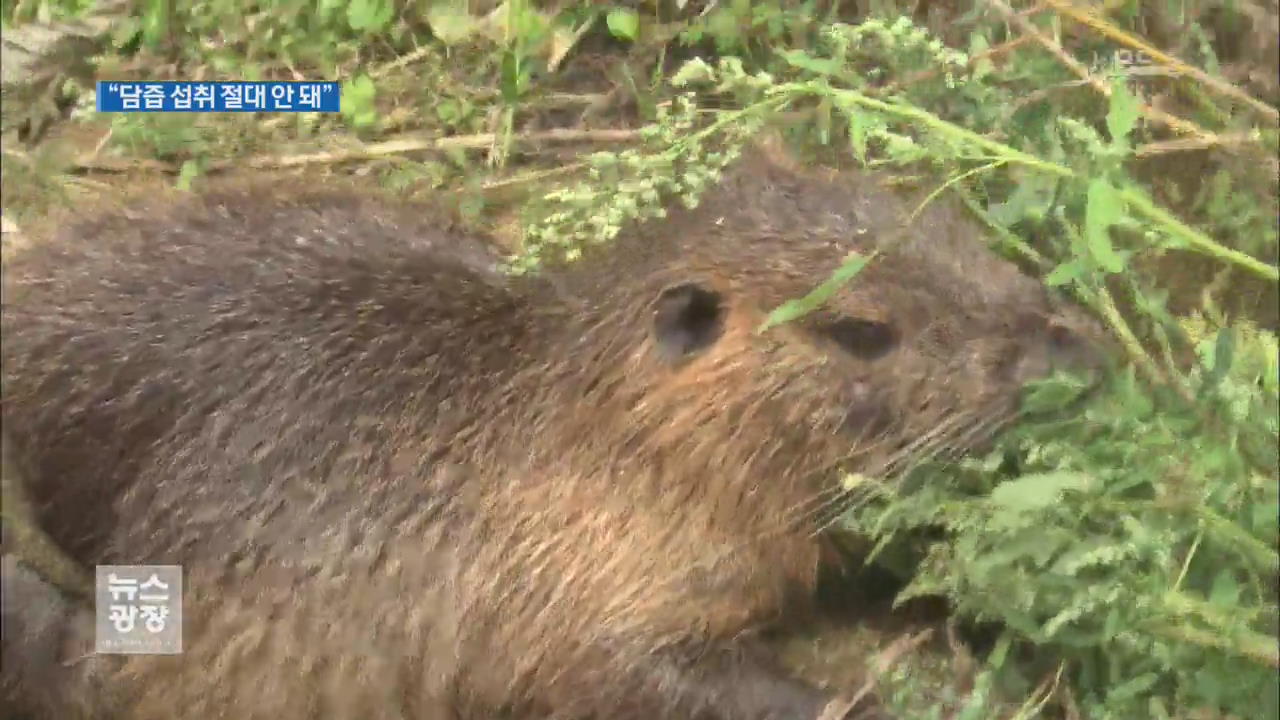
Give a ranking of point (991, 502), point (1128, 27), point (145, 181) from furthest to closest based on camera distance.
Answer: point (145, 181)
point (1128, 27)
point (991, 502)

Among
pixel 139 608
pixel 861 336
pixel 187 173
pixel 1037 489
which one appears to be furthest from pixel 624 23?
pixel 139 608

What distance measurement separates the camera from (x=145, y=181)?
2.16 meters

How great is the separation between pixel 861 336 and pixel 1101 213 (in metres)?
0.48

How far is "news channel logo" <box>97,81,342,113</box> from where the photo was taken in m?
1.95

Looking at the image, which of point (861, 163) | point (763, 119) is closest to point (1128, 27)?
point (861, 163)

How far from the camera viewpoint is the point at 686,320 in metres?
2.05

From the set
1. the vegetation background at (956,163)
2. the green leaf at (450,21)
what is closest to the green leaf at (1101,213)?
the vegetation background at (956,163)

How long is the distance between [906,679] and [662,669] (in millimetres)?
418

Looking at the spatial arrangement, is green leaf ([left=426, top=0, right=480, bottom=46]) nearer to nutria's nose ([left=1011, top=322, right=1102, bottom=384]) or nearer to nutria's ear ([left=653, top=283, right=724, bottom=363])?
nutria's ear ([left=653, top=283, right=724, bottom=363])

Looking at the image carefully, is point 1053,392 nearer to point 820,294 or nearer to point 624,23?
point 820,294

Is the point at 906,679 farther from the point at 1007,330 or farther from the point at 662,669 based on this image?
the point at 1007,330

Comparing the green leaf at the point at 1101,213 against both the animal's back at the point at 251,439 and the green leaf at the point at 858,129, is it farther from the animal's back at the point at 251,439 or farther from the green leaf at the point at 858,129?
the animal's back at the point at 251,439

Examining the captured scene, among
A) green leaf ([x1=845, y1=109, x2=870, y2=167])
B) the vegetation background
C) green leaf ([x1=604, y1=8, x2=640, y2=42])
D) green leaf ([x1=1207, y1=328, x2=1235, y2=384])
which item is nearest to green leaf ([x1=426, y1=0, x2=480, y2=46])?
the vegetation background

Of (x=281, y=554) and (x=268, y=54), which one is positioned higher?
(x=268, y=54)
